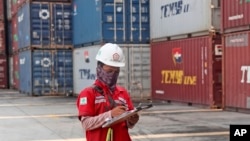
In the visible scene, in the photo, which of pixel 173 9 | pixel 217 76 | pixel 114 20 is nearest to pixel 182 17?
pixel 173 9

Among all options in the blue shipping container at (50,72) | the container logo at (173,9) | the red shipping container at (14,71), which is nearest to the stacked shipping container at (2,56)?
the red shipping container at (14,71)

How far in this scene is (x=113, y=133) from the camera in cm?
340

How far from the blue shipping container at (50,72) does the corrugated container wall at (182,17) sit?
7.16 meters

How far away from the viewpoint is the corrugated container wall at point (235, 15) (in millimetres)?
13805

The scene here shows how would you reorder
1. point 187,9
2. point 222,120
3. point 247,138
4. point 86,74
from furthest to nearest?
1. point 86,74
2. point 187,9
3. point 222,120
4. point 247,138

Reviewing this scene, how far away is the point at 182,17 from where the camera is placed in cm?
1747

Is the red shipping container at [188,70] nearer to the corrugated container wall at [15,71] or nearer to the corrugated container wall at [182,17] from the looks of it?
the corrugated container wall at [182,17]

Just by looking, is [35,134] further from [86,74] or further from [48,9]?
[48,9]

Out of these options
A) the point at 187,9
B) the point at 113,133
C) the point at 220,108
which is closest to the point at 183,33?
the point at 187,9

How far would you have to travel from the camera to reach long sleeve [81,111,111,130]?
3.26 metres

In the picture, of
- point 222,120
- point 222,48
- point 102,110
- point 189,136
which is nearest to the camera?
point 102,110

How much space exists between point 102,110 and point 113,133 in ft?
0.64

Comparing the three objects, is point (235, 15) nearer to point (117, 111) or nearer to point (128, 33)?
point (128, 33)

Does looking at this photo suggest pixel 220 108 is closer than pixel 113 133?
No
